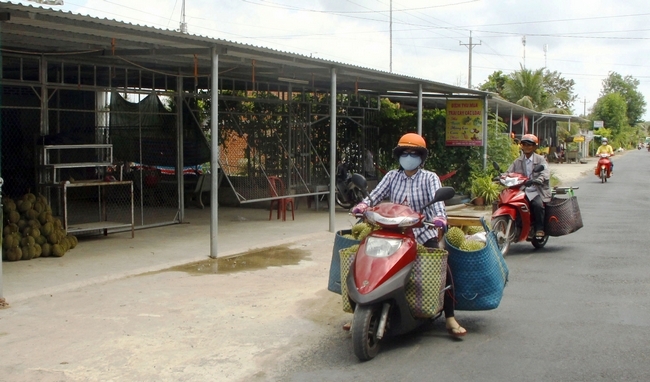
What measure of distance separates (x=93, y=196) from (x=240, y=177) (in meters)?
3.12

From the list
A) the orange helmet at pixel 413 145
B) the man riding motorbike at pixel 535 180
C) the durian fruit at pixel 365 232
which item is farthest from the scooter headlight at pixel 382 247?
the man riding motorbike at pixel 535 180

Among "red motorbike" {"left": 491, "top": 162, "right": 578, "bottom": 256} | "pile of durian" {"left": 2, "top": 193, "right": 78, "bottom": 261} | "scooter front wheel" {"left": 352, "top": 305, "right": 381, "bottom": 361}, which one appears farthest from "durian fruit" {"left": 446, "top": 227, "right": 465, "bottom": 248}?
"pile of durian" {"left": 2, "top": 193, "right": 78, "bottom": 261}

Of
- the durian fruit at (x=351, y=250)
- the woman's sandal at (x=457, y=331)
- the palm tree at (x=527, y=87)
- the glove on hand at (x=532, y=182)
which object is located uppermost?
the palm tree at (x=527, y=87)

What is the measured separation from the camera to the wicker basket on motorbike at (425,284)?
589cm

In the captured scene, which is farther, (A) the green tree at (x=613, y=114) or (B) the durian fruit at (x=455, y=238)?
(A) the green tree at (x=613, y=114)

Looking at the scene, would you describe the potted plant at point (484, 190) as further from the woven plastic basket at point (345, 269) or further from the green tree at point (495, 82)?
the green tree at point (495, 82)

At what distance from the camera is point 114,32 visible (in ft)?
29.6

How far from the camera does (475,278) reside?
6.33 m

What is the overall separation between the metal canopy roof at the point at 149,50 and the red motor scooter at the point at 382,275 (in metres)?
4.45

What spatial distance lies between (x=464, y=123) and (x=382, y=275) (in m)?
13.8

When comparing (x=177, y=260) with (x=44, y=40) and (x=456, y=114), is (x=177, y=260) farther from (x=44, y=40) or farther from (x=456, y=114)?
(x=456, y=114)

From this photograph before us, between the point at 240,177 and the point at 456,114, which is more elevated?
the point at 456,114

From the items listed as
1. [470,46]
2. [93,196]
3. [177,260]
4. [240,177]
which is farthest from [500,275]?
[470,46]

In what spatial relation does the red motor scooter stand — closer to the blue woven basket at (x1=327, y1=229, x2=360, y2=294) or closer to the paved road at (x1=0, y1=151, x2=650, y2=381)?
A: the paved road at (x1=0, y1=151, x2=650, y2=381)
